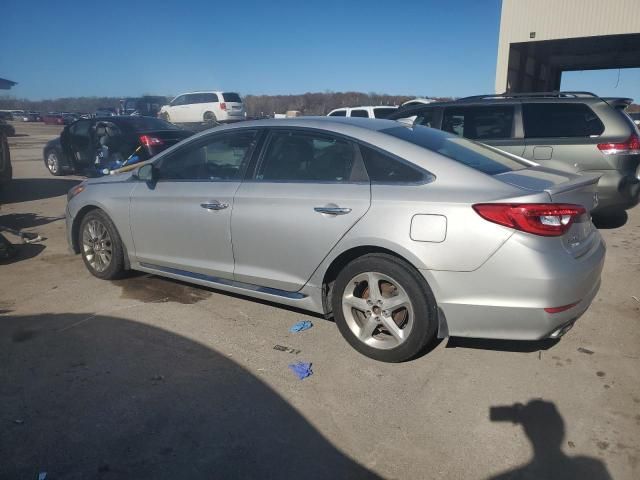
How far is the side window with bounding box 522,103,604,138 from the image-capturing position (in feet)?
20.4

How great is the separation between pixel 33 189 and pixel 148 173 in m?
8.24

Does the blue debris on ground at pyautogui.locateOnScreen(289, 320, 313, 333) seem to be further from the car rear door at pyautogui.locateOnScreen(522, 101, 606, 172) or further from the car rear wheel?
the car rear wheel

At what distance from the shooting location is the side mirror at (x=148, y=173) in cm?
448

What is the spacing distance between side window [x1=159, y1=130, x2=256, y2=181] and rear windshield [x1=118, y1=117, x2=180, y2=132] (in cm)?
659

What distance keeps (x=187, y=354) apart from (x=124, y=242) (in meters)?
1.71

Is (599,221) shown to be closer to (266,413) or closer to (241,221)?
(241,221)

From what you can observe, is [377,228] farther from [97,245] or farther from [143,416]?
[97,245]

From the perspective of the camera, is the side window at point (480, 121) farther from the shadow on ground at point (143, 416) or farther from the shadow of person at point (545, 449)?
the shadow on ground at point (143, 416)

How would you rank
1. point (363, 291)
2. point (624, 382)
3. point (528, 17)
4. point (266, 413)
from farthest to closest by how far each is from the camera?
1. point (528, 17)
2. point (363, 291)
3. point (624, 382)
4. point (266, 413)

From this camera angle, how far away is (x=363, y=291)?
11.4ft

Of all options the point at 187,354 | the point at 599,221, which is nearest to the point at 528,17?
the point at 599,221

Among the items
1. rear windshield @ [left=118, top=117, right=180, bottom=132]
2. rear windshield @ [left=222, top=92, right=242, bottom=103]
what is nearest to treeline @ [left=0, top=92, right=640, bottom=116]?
rear windshield @ [left=222, top=92, right=242, bottom=103]

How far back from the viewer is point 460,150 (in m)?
3.60

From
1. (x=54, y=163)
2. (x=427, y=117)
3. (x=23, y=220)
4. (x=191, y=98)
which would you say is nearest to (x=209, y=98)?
(x=191, y=98)
